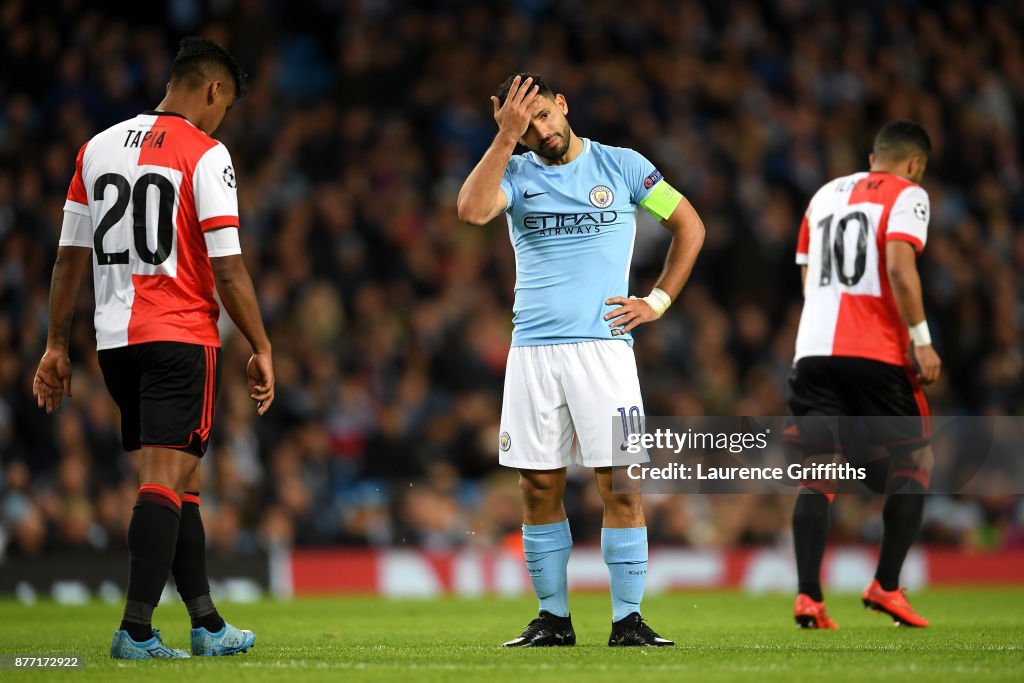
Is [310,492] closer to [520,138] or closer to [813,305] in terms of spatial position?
[813,305]

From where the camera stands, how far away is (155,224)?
5.48 meters

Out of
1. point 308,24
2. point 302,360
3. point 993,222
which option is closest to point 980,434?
point 993,222

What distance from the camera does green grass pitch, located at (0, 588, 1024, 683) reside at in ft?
15.8

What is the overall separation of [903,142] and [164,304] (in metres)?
4.06

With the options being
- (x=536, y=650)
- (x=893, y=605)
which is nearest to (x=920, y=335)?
(x=893, y=605)

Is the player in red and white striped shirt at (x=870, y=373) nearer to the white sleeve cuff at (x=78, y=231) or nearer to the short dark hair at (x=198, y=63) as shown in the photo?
the short dark hair at (x=198, y=63)

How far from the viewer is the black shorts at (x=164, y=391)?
5.36 metres

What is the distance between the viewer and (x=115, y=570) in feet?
35.2

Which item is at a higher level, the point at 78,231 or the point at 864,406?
the point at 78,231

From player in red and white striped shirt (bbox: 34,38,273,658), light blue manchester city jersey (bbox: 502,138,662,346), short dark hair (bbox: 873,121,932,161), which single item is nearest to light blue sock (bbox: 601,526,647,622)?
light blue manchester city jersey (bbox: 502,138,662,346)

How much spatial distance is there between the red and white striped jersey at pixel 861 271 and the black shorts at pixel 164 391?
11.0ft

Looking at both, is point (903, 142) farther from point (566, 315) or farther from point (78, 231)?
point (78, 231)

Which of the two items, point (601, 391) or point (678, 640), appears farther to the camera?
point (678, 640)

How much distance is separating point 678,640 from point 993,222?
10.5 meters
